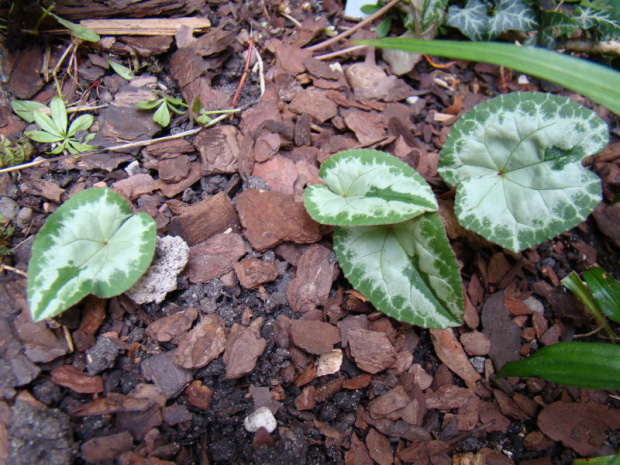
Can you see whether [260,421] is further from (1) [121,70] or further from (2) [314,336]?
(1) [121,70]

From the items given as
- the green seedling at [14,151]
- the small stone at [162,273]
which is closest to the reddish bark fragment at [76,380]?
the small stone at [162,273]

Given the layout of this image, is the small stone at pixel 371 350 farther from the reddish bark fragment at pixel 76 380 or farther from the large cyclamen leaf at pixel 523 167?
the reddish bark fragment at pixel 76 380

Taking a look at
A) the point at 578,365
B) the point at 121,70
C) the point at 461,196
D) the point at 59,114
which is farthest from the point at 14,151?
the point at 578,365

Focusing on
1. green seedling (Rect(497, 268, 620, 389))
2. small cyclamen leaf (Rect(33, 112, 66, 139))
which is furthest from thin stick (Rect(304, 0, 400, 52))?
green seedling (Rect(497, 268, 620, 389))

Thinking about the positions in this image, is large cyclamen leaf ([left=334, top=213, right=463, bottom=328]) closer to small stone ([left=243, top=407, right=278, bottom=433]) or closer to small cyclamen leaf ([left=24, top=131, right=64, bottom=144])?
small stone ([left=243, top=407, right=278, bottom=433])

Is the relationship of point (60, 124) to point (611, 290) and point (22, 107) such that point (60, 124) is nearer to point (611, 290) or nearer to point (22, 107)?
point (22, 107)
